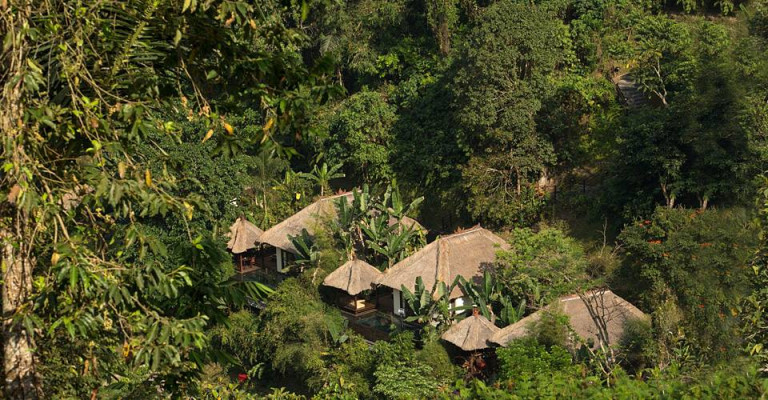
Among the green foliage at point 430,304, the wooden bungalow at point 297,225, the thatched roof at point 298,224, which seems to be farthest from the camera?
the thatched roof at point 298,224

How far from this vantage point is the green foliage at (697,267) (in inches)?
703

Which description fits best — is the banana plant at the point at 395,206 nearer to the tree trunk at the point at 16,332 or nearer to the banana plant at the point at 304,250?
the banana plant at the point at 304,250

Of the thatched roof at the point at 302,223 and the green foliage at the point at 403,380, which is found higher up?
the thatched roof at the point at 302,223

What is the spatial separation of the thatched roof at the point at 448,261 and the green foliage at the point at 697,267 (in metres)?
3.81

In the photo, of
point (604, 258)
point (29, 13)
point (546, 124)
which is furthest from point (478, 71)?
point (29, 13)

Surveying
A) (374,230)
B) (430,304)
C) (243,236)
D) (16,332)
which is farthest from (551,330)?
(16,332)

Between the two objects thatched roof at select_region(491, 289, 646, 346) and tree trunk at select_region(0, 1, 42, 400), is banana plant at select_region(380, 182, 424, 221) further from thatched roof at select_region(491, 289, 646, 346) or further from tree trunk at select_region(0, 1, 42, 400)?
tree trunk at select_region(0, 1, 42, 400)

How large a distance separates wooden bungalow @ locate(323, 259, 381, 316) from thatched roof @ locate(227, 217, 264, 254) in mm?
4166

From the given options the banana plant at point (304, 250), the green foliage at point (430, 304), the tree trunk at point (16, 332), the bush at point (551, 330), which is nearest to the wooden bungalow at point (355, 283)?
the banana plant at point (304, 250)

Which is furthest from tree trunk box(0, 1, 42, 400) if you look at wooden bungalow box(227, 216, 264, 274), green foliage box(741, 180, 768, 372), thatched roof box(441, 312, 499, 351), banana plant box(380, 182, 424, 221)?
wooden bungalow box(227, 216, 264, 274)

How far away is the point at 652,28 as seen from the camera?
87.8 feet

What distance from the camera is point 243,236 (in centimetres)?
2766

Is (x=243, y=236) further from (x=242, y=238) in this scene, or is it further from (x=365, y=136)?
(x=365, y=136)

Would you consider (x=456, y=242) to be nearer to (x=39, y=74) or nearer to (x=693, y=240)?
(x=693, y=240)
